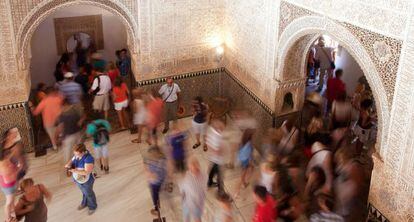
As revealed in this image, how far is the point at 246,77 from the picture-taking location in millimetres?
6969

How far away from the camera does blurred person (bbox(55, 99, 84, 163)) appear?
19.4 ft

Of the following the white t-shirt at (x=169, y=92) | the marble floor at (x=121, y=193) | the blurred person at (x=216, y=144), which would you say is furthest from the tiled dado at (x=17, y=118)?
the blurred person at (x=216, y=144)

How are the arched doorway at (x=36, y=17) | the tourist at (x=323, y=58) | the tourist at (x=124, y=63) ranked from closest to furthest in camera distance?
1. the arched doorway at (x=36, y=17)
2. the tourist at (x=124, y=63)
3. the tourist at (x=323, y=58)

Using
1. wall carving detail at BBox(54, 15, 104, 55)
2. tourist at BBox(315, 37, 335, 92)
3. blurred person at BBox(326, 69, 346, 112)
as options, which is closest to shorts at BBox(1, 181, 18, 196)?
wall carving detail at BBox(54, 15, 104, 55)

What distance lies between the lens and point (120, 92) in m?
6.73

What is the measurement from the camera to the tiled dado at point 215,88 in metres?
6.93

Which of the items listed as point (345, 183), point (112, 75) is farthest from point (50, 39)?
point (345, 183)

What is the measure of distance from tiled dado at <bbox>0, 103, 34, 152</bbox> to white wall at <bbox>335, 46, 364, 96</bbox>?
5782 mm

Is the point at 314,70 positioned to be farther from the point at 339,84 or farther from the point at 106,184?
the point at 106,184

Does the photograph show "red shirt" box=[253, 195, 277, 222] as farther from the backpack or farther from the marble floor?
the backpack

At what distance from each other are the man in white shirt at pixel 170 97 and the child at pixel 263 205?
299cm

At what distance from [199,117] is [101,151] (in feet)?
4.71

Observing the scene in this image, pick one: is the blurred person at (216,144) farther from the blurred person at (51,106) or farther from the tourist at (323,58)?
the tourist at (323,58)

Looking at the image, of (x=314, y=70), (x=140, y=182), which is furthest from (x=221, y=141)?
(x=314, y=70)
